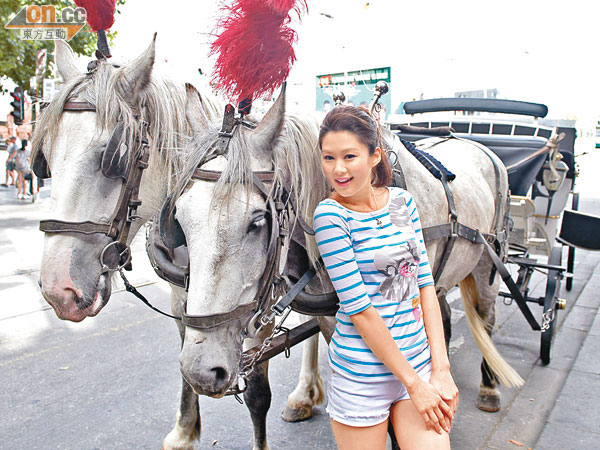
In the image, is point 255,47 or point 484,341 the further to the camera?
point 484,341

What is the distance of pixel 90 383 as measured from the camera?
3.68 meters

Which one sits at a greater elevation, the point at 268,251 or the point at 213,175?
the point at 213,175

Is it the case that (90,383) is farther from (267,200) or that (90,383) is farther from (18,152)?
(18,152)

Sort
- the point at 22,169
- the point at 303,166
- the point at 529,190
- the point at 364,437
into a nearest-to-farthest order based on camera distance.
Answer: the point at 364,437
the point at 303,166
the point at 529,190
the point at 22,169

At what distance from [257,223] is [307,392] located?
7.14 feet

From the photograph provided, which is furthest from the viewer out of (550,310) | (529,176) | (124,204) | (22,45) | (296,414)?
(22,45)

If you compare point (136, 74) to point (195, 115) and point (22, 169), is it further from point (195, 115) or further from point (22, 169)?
point (22, 169)

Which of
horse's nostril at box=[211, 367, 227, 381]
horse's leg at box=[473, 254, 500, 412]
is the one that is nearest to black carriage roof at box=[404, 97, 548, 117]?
horse's leg at box=[473, 254, 500, 412]

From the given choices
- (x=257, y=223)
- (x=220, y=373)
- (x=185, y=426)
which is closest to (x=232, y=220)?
(x=257, y=223)

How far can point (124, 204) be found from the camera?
218 centimetres

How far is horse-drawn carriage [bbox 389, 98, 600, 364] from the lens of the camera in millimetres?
4031

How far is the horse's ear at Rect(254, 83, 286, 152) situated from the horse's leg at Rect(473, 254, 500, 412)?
2.31 meters

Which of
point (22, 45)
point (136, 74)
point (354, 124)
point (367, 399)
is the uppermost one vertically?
point (22, 45)

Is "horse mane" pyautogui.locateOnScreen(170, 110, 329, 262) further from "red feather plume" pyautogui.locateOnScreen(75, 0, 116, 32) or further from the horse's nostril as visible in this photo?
"red feather plume" pyautogui.locateOnScreen(75, 0, 116, 32)
